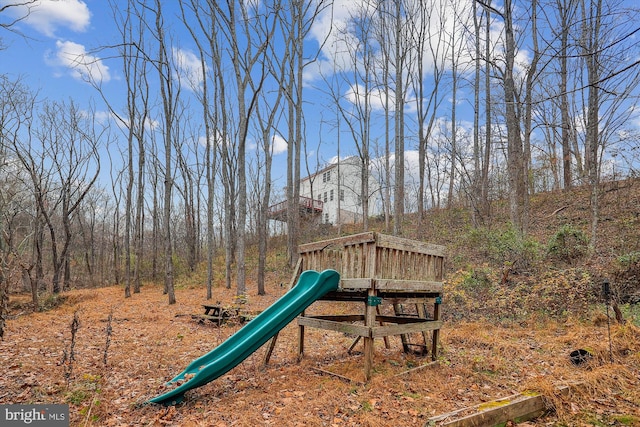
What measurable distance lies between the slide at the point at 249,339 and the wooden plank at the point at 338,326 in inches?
20.2

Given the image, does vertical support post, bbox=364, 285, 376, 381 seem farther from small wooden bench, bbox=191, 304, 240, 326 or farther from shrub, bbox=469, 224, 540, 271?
shrub, bbox=469, 224, 540, 271

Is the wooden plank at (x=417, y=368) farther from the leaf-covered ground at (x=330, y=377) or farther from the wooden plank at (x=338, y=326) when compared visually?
the wooden plank at (x=338, y=326)

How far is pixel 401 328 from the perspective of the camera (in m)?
5.04

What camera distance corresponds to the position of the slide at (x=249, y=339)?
4.05m

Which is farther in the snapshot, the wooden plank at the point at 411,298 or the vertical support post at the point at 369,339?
the wooden plank at the point at 411,298

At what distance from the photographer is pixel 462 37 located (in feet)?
58.1

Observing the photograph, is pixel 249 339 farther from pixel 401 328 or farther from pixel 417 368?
pixel 417 368

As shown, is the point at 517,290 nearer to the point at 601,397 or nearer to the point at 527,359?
the point at 527,359

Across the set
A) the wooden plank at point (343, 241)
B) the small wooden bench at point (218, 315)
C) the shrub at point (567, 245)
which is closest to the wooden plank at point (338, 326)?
the wooden plank at point (343, 241)

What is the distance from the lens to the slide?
13.3 feet

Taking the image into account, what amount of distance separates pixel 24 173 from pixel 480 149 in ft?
75.2

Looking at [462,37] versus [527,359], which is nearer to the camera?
[527,359]

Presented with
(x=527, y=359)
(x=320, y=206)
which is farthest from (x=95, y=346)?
(x=320, y=206)

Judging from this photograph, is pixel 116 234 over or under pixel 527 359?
over
